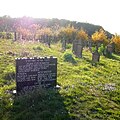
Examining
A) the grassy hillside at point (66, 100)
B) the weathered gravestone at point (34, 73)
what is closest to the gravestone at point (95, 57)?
the grassy hillside at point (66, 100)

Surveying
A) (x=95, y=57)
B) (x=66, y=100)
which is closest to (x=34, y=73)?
(x=66, y=100)

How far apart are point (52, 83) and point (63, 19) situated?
255ft

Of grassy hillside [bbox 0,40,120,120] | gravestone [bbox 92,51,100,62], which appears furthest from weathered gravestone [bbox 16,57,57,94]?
gravestone [bbox 92,51,100,62]

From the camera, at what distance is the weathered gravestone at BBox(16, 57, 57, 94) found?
12.9 meters

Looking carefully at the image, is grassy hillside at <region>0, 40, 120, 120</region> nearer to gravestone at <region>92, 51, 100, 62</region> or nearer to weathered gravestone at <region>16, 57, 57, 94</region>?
weathered gravestone at <region>16, 57, 57, 94</region>

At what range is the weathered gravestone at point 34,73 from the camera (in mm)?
12922

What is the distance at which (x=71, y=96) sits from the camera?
13023mm

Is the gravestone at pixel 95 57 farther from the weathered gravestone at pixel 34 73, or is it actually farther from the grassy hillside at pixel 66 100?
the weathered gravestone at pixel 34 73

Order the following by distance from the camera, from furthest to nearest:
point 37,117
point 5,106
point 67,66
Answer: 1. point 67,66
2. point 5,106
3. point 37,117

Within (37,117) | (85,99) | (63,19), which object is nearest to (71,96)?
(85,99)

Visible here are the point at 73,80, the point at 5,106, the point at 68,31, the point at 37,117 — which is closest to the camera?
the point at 37,117

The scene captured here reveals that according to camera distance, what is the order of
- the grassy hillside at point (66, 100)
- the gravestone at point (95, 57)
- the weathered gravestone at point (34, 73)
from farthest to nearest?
the gravestone at point (95, 57) < the weathered gravestone at point (34, 73) < the grassy hillside at point (66, 100)

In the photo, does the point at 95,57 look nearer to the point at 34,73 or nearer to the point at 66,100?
the point at 34,73

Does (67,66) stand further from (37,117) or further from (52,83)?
(37,117)
